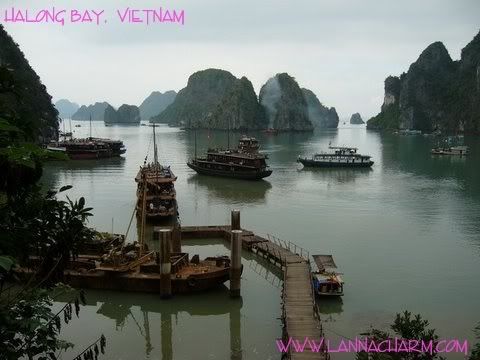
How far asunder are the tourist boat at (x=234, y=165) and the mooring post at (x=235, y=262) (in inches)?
1728

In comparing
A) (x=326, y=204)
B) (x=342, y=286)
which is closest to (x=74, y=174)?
A: (x=326, y=204)

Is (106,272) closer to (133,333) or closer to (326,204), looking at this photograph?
(133,333)

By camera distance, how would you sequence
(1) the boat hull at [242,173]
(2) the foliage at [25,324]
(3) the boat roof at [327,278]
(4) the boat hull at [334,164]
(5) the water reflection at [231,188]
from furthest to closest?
(4) the boat hull at [334,164] < (1) the boat hull at [242,173] < (5) the water reflection at [231,188] < (3) the boat roof at [327,278] < (2) the foliage at [25,324]

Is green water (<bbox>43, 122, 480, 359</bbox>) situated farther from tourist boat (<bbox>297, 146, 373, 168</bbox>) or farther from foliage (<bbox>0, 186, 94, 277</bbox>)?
foliage (<bbox>0, 186, 94, 277</bbox>)

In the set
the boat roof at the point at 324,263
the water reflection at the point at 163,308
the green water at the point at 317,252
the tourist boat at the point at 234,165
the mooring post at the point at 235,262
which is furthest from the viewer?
the tourist boat at the point at 234,165

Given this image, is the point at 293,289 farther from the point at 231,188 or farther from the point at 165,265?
the point at 231,188

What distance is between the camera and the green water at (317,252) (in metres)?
22.8

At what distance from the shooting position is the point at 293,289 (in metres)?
24.5

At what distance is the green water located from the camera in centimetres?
2278

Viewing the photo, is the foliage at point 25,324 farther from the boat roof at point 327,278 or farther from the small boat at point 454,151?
the small boat at point 454,151

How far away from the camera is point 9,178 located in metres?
7.92

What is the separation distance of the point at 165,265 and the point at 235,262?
12.0ft

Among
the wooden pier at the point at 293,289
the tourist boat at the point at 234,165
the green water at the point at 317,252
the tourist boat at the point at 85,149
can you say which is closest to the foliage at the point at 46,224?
the wooden pier at the point at 293,289

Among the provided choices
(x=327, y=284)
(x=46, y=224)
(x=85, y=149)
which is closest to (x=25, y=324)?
(x=46, y=224)
